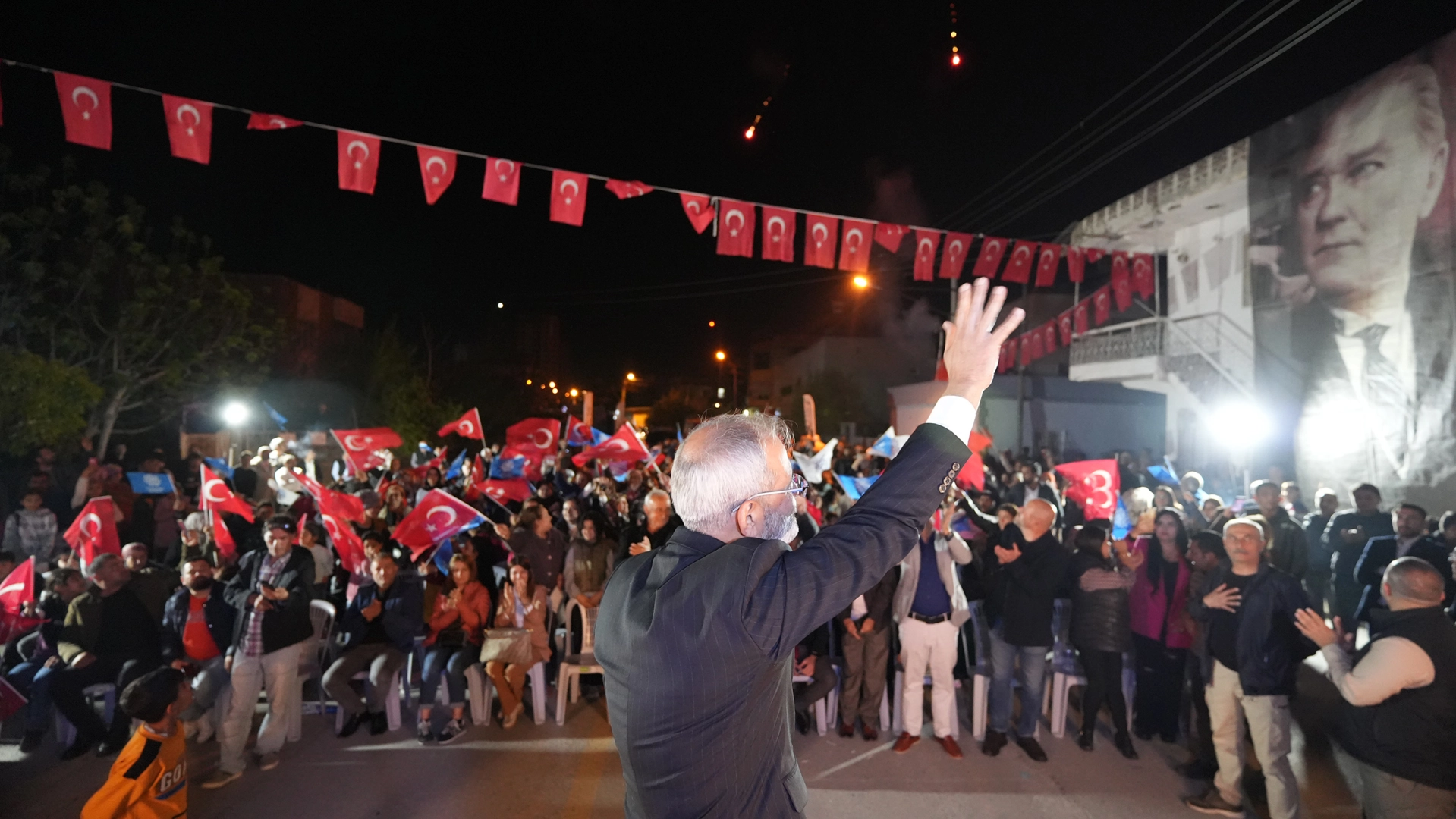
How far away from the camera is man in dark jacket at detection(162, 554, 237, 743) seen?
554cm

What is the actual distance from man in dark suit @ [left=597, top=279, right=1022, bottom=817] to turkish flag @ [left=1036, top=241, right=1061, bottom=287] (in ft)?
44.6

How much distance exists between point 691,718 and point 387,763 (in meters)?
5.08

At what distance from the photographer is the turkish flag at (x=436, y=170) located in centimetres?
891

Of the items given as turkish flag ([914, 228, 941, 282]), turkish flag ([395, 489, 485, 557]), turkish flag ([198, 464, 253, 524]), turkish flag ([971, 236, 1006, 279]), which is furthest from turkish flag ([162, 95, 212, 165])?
turkish flag ([971, 236, 1006, 279])

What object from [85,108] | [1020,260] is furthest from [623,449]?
[1020,260]

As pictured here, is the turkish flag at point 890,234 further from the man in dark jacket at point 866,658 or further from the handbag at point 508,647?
the handbag at point 508,647

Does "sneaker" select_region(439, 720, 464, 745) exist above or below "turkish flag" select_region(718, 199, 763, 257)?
below

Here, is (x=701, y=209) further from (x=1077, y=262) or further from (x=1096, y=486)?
(x=1077, y=262)

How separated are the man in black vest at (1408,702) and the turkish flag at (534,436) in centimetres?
1076

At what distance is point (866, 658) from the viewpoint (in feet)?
19.8

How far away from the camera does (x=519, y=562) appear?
6.46 meters

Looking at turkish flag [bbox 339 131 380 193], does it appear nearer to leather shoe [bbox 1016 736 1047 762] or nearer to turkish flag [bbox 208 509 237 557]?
turkish flag [bbox 208 509 237 557]

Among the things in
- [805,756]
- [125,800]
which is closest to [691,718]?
[125,800]

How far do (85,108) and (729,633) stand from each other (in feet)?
30.7
